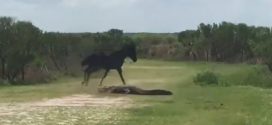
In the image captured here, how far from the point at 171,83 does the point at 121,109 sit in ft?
52.8

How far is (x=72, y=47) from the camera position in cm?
5319

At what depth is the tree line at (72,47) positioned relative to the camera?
4328cm

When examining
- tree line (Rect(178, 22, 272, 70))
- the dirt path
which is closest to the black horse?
the dirt path

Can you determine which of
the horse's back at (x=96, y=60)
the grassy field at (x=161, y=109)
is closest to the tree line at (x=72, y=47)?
the horse's back at (x=96, y=60)

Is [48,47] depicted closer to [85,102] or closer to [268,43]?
[268,43]

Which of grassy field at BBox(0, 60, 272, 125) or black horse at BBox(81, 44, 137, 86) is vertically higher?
black horse at BBox(81, 44, 137, 86)

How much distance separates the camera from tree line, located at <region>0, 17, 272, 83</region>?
4328cm

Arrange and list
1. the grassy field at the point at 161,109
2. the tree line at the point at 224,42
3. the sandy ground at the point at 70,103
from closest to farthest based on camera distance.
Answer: the grassy field at the point at 161,109 < the sandy ground at the point at 70,103 < the tree line at the point at 224,42

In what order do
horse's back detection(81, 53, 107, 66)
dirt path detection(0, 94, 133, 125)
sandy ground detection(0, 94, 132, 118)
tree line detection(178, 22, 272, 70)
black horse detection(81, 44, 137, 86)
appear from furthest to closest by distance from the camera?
tree line detection(178, 22, 272, 70) → horse's back detection(81, 53, 107, 66) → black horse detection(81, 44, 137, 86) → sandy ground detection(0, 94, 132, 118) → dirt path detection(0, 94, 133, 125)

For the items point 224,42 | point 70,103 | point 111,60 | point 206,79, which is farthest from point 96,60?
point 224,42

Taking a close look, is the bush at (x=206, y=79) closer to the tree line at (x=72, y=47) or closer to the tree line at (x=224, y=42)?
the tree line at (x=72, y=47)

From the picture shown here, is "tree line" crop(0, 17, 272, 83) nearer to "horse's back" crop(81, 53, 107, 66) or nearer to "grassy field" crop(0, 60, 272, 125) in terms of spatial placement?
"horse's back" crop(81, 53, 107, 66)

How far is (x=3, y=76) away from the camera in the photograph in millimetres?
43281

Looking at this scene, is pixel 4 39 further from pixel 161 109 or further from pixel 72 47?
pixel 161 109
